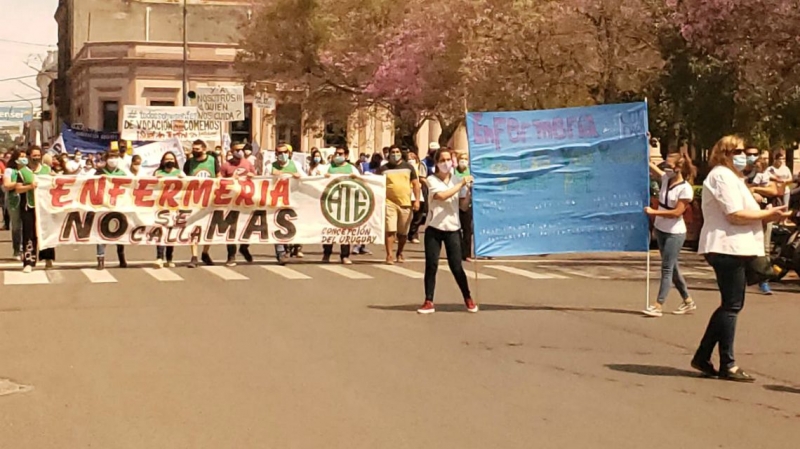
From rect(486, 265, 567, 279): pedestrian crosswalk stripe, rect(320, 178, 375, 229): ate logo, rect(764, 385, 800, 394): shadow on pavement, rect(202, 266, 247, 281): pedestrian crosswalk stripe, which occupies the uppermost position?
rect(320, 178, 375, 229): ate logo

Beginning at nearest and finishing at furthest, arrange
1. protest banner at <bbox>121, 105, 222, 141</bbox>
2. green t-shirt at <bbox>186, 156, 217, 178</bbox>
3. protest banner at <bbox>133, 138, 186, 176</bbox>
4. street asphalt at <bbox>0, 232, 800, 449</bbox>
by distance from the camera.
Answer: street asphalt at <bbox>0, 232, 800, 449</bbox>, green t-shirt at <bbox>186, 156, 217, 178</bbox>, protest banner at <bbox>133, 138, 186, 176</bbox>, protest banner at <bbox>121, 105, 222, 141</bbox>

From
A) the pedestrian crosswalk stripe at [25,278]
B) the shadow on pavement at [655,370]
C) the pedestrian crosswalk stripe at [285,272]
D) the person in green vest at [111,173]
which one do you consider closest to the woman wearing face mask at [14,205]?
the pedestrian crosswalk stripe at [25,278]

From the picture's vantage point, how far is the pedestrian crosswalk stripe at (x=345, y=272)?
17.2 metres

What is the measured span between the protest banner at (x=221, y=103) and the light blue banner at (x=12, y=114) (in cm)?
15708

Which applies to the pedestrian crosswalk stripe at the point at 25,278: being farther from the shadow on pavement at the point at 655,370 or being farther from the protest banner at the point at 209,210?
the shadow on pavement at the point at 655,370

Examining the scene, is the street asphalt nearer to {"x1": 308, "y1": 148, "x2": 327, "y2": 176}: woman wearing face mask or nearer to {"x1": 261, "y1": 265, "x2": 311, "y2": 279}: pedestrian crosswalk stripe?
{"x1": 261, "y1": 265, "x2": 311, "y2": 279}: pedestrian crosswalk stripe

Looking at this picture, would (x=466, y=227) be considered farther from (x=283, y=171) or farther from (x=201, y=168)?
(x=201, y=168)

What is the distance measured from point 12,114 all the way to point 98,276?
18939 centimetres

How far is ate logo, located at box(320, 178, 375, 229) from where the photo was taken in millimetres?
19562

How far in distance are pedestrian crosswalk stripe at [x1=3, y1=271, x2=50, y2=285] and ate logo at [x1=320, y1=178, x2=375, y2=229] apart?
4.51 m

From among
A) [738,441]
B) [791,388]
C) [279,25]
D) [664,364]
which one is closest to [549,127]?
[664,364]

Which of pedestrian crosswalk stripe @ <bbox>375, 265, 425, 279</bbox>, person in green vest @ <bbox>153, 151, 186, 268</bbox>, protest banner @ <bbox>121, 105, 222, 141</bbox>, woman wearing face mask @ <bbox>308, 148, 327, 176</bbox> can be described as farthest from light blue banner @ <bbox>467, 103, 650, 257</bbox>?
protest banner @ <bbox>121, 105, 222, 141</bbox>

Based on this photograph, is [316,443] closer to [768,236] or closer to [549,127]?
[549,127]

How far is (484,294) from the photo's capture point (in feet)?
49.7
